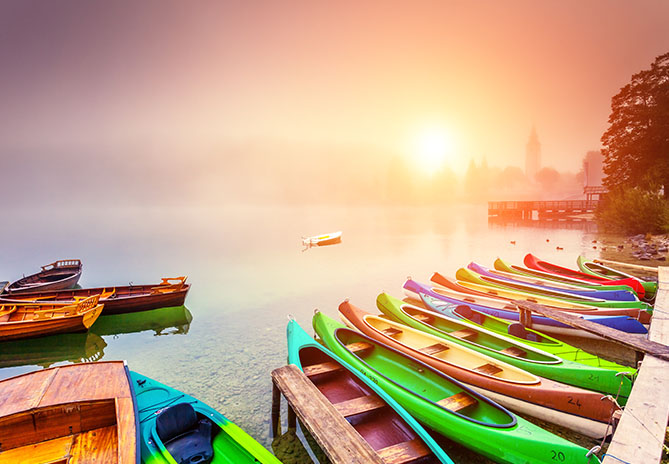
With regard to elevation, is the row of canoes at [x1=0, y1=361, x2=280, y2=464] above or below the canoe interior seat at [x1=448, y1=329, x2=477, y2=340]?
above

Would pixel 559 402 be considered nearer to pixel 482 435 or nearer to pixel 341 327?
pixel 482 435

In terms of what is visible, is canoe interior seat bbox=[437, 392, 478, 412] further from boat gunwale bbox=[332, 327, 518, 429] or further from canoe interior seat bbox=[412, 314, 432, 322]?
canoe interior seat bbox=[412, 314, 432, 322]

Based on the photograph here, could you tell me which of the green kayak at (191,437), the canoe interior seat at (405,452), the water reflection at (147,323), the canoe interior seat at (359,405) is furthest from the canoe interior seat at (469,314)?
the water reflection at (147,323)

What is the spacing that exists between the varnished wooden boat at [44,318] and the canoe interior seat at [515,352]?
1365cm

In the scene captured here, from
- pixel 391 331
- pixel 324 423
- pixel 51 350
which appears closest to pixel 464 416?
pixel 324 423

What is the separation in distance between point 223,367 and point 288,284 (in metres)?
12.7

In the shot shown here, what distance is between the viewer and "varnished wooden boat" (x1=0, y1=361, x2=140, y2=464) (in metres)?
4.93

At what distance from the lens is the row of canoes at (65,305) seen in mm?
11930

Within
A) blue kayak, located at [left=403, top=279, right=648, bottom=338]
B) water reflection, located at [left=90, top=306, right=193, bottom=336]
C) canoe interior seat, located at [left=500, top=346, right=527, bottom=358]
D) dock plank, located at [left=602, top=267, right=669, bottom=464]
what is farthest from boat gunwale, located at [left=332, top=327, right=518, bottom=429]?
water reflection, located at [left=90, top=306, right=193, bottom=336]

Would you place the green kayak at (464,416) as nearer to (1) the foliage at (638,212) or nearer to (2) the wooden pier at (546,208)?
(1) the foliage at (638,212)

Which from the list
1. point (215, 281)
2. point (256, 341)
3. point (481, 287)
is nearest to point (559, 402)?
point (481, 287)

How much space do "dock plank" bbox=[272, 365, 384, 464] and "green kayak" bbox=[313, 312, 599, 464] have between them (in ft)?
5.04

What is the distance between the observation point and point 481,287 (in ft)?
49.8

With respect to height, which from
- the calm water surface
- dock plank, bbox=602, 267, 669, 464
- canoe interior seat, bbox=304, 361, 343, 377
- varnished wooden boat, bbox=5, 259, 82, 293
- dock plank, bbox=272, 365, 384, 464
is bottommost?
the calm water surface
